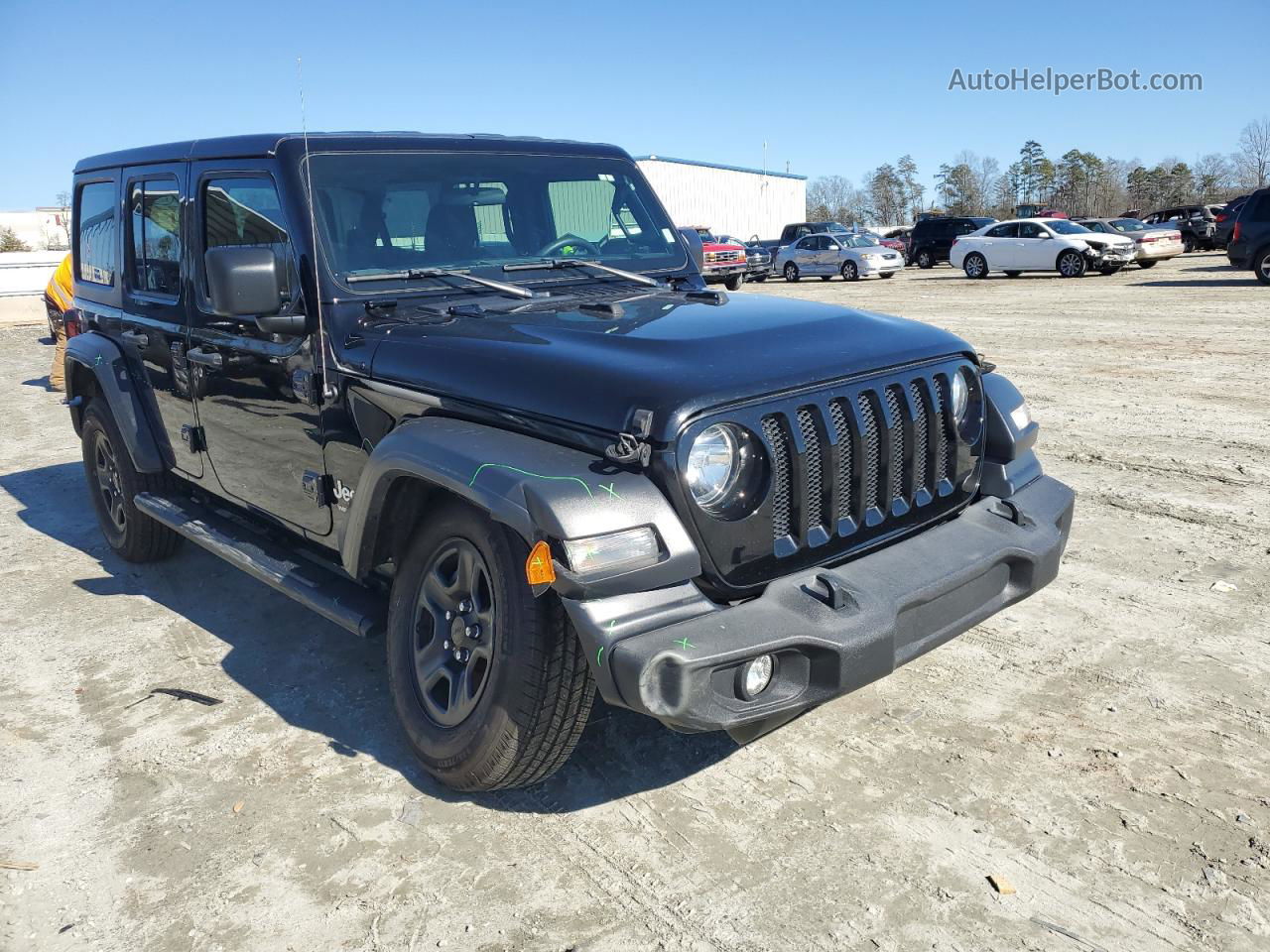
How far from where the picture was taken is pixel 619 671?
2492mm

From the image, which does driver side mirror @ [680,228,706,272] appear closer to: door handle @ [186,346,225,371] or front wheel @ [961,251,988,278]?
door handle @ [186,346,225,371]

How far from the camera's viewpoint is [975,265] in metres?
25.9

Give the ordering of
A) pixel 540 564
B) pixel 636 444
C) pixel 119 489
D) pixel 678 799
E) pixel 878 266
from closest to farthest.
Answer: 1. pixel 540 564
2. pixel 636 444
3. pixel 678 799
4. pixel 119 489
5. pixel 878 266

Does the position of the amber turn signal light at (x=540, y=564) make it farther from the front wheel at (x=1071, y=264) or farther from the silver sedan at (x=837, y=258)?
the silver sedan at (x=837, y=258)

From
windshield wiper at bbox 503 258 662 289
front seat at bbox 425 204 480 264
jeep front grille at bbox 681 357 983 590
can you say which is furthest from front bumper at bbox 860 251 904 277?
jeep front grille at bbox 681 357 983 590

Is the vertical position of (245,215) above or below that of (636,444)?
above

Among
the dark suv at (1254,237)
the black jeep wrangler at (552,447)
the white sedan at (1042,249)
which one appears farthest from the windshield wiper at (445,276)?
the white sedan at (1042,249)

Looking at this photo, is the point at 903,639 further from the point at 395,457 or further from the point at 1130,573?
the point at 1130,573

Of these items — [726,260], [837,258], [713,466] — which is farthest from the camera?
[837,258]

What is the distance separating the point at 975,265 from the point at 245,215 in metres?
24.5

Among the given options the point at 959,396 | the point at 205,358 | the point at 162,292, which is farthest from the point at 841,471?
the point at 162,292

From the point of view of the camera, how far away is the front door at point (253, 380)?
12.3 feet

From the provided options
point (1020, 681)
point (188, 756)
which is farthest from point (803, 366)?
point (188, 756)

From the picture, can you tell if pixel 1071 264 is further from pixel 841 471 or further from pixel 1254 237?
pixel 841 471
